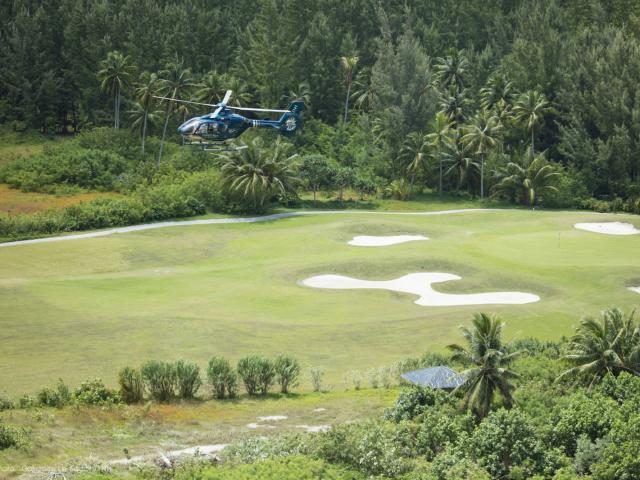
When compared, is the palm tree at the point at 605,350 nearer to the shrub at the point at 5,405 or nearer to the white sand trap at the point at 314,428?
the white sand trap at the point at 314,428

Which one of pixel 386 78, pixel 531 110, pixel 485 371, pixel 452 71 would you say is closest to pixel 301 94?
pixel 386 78

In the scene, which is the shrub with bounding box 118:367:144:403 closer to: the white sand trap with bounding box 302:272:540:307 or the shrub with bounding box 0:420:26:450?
the shrub with bounding box 0:420:26:450

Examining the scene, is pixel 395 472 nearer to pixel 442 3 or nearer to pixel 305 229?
pixel 305 229

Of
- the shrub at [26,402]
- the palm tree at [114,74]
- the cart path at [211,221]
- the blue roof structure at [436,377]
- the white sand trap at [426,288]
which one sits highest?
the palm tree at [114,74]

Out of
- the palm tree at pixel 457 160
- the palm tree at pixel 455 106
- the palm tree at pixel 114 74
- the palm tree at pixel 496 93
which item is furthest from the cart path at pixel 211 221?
the palm tree at pixel 114 74

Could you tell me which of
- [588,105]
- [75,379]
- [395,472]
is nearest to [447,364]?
[395,472]
